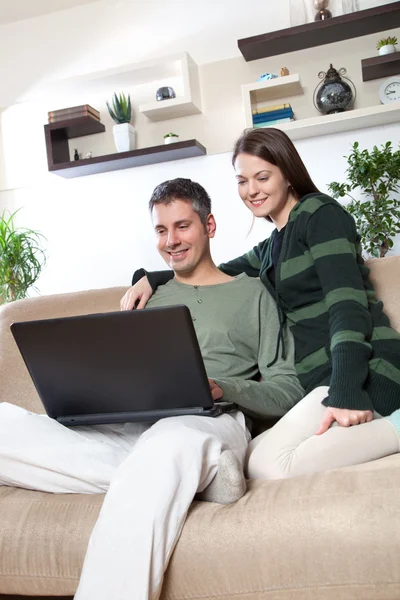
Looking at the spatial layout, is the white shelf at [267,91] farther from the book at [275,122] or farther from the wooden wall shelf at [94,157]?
the wooden wall shelf at [94,157]

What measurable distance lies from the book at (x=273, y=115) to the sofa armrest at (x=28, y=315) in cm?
182

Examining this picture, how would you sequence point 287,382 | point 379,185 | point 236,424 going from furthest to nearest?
1. point 379,185
2. point 287,382
3. point 236,424

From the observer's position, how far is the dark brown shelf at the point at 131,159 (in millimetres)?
3748

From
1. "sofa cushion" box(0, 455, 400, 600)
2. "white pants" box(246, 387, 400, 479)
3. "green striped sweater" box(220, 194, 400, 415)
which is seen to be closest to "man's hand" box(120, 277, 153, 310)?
"green striped sweater" box(220, 194, 400, 415)

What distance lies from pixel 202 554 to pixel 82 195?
323cm

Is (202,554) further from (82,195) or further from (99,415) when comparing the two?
(82,195)

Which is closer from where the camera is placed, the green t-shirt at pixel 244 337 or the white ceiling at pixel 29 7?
the green t-shirt at pixel 244 337

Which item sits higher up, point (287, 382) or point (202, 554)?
point (287, 382)

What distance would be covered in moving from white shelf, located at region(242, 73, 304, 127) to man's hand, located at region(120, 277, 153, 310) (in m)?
1.91

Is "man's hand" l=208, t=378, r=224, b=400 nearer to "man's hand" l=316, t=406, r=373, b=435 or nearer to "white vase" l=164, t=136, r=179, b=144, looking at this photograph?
"man's hand" l=316, t=406, r=373, b=435

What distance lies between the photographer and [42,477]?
1418 millimetres

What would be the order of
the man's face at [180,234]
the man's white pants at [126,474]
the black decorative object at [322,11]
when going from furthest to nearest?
the black decorative object at [322,11]
the man's face at [180,234]
the man's white pants at [126,474]

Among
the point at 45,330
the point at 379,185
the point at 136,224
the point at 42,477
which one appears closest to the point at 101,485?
the point at 42,477

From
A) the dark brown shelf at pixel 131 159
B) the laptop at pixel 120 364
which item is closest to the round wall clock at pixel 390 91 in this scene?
the dark brown shelf at pixel 131 159
